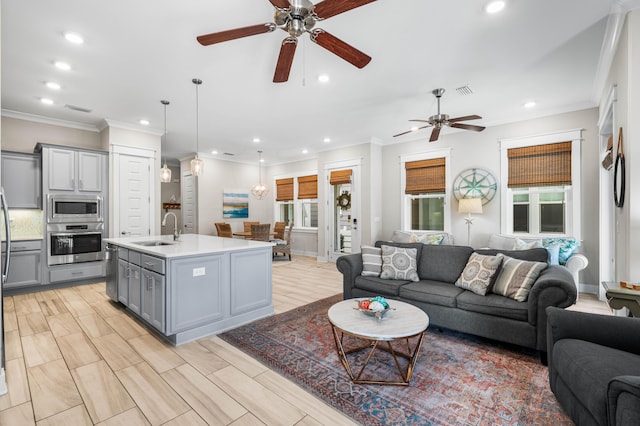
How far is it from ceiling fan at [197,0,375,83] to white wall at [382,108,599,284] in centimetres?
417

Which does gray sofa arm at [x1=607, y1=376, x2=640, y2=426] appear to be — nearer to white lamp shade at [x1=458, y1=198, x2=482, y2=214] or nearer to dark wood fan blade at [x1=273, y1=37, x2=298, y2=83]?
dark wood fan blade at [x1=273, y1=37, x2=298, y2=83]

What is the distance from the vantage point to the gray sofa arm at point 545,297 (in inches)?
94.0

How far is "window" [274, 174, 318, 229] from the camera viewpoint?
8500 millimetres

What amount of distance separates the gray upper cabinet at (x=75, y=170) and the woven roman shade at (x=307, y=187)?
479 centimetres

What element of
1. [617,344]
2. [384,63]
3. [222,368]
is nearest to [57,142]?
[222,368]

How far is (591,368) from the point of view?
1482 mm

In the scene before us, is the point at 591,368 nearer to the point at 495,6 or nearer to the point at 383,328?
the point at 383,328

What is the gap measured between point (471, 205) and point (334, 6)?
14.4 ft

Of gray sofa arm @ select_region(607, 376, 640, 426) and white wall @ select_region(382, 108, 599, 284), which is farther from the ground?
white wall @ select_region(382, 108, 599, 284)

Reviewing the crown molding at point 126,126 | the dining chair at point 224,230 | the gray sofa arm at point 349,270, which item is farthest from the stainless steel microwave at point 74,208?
the gray sofa arm at point 349,270

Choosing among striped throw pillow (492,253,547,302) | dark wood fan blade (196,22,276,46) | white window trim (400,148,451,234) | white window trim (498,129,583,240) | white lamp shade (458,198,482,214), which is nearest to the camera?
dark wood fan blade (196,22,276,46)

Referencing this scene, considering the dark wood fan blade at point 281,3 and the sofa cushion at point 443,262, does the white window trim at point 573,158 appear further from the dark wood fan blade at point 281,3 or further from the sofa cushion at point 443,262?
the dark wood fan blade at point 281,3

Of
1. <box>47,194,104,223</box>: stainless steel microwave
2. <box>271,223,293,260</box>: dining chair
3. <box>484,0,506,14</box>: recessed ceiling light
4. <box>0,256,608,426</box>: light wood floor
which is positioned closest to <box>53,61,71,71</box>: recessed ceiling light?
<box>47,194,104,223</box>: stainless steel microwave

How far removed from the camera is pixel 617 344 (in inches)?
68.1
